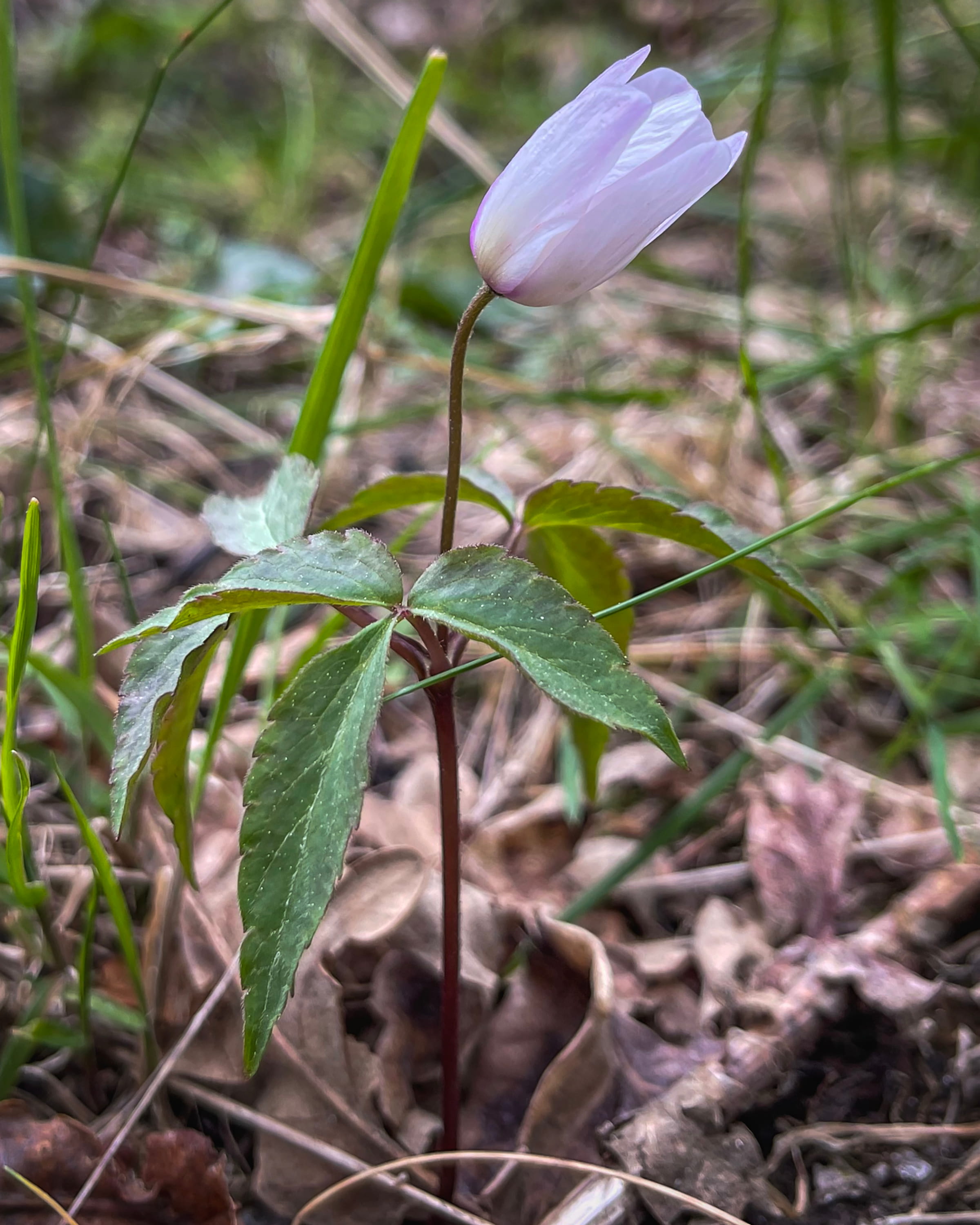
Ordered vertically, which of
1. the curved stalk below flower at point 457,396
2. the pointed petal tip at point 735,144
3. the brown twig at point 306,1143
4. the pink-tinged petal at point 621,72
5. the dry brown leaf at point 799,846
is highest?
the pink-tinged petal at point 621,72

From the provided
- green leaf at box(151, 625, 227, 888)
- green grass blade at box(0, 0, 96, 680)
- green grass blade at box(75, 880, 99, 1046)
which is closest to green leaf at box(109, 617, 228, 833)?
green leaf at box(151, 625, 227, 888)

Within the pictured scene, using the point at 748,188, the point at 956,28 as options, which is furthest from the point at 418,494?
the point at 956,28

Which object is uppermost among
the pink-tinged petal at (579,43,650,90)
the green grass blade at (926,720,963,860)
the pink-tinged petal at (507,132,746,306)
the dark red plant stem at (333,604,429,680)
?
the pink-tinged petal at (579,43,650,90)

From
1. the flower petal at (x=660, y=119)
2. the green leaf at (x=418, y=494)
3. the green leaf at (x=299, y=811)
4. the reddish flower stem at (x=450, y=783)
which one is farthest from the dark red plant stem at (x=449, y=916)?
the flower petal at (x=660, y=119)

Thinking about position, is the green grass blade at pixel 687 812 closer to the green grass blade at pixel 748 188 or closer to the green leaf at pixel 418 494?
the green grass blade at pixel 748 188

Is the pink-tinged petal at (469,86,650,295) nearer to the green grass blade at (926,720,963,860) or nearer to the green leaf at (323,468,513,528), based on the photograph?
the green leaf at (323,468,513,528)

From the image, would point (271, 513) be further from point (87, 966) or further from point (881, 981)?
point (881, 981)
